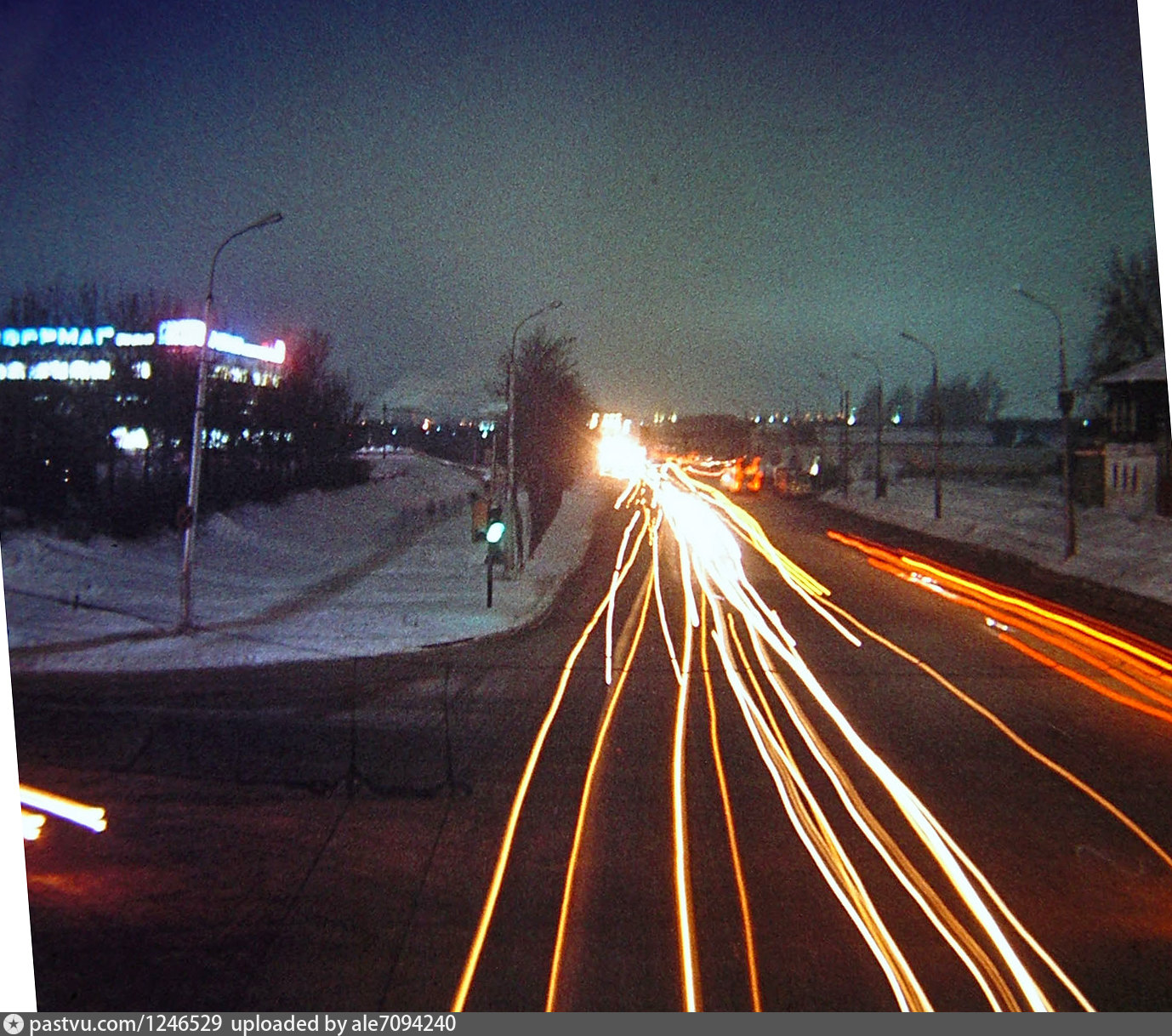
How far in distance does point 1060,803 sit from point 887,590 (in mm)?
16577

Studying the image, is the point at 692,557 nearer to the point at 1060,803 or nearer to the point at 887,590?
the point at 887,590

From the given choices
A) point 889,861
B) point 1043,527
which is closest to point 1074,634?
point 889,861

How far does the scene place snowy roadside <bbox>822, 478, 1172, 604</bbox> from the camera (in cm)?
2788

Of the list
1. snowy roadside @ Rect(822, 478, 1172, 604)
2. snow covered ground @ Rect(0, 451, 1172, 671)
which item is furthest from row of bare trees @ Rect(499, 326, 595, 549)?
snowy roadside @ Rect(822, 478, 1172, 604)

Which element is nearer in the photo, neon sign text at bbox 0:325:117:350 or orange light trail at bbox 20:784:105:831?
orange light trail at bbox 20:784:105:831

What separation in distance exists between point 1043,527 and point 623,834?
35940mm

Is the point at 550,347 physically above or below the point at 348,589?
above

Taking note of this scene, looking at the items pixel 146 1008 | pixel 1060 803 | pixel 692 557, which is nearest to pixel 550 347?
pixel 692 557

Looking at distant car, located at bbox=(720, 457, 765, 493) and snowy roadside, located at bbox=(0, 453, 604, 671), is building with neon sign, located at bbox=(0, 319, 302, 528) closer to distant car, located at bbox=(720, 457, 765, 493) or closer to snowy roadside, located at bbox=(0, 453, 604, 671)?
snowy roadside, located at bbox=(0, 453, 604, 671)

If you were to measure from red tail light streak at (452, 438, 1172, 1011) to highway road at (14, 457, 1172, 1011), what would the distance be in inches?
1.4

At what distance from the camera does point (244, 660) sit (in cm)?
1603

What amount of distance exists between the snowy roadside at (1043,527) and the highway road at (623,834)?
1192cm

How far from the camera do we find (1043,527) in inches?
1590

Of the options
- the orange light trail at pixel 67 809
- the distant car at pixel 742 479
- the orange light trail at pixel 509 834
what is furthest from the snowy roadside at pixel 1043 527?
the orange light trail at pixel 67 809
